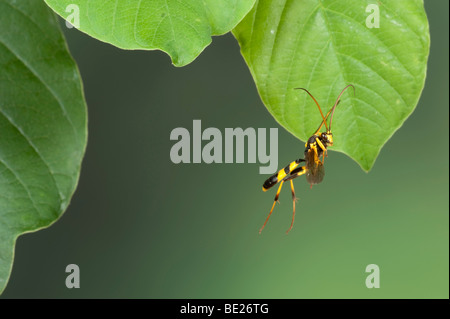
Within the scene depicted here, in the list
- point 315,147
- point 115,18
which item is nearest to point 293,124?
point 315,147

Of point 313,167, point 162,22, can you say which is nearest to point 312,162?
point 313,167

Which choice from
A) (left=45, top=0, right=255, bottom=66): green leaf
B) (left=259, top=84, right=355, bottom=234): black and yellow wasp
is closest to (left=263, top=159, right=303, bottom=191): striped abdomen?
(left=259, top=84, right=355, bottom=234): black and yellow wasp

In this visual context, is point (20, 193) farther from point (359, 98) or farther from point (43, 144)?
point (359, 98)

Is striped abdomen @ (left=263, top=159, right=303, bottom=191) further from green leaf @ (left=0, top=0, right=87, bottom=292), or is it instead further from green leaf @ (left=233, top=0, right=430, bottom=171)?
green leaf @ (left=0, top=0, right=87, bottom=292)

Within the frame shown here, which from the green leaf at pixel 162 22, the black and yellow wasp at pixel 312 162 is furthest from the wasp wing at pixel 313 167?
the green leaf at pixel 162 22

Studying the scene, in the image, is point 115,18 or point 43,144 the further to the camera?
point 43,144

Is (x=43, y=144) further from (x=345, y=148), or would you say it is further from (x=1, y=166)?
(x=345, y=148)
